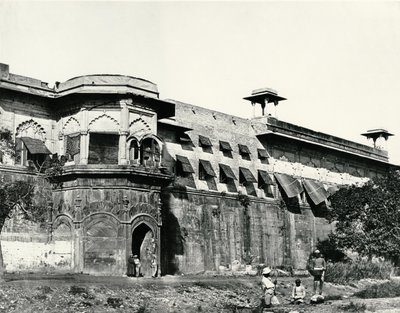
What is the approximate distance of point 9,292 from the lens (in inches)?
793

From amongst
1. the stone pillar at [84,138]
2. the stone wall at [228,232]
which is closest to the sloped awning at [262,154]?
the stone wall at [228,232]

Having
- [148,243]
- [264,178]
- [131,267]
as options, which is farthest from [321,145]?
[131,267]

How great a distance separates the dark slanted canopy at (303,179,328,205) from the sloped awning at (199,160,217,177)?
844 cm

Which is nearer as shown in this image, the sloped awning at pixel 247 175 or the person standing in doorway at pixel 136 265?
the person standing in doorway at pixel 136 265

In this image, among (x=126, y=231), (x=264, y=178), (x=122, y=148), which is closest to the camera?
(x=126, y=231)

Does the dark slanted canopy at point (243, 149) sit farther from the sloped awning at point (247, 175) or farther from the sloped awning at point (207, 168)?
the sloped awning at point (207, 168)

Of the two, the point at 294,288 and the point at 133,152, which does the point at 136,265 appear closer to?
the point at 133,152

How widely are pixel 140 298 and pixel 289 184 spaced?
2063cm

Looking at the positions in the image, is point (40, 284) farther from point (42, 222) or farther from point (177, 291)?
point (42, 222)

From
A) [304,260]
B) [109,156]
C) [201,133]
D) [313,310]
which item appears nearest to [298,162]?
[304,260]

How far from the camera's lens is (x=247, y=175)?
38625 millimetres

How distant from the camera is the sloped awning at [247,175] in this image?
1513 inches

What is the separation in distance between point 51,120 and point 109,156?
4291 millimetres

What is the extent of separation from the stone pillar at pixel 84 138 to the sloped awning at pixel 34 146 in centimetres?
157
